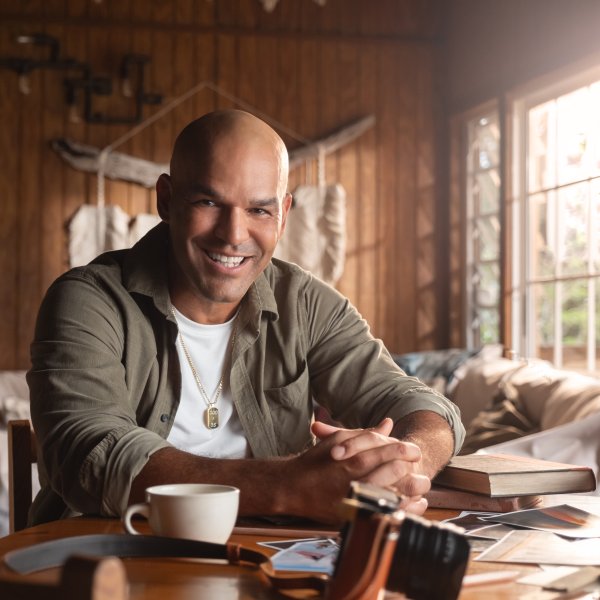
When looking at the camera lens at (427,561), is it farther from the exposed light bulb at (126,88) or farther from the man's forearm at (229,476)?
the exposed light bulb at (126,88)

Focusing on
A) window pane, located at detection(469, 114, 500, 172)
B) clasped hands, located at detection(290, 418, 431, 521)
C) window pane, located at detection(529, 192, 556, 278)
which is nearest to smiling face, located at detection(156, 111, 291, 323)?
clasped hands, located at detection(290, 418, 431, 521)

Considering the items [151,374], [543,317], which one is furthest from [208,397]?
[543,317]

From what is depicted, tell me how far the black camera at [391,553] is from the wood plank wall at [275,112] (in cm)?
434

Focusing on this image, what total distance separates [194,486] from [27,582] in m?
0.39

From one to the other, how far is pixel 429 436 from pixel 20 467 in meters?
0.77

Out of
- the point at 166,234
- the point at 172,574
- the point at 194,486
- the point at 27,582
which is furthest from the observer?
the point at 166,234

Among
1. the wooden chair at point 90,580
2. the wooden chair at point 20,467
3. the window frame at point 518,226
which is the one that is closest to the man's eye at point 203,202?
the wooden chair at point 20,467

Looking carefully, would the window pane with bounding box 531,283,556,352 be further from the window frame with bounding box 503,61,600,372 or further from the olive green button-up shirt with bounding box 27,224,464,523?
the olive green button-up shirt with bounding box 27,224,464,523

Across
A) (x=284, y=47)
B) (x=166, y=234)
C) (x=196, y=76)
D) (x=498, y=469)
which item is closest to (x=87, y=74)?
(x=196, y=76)

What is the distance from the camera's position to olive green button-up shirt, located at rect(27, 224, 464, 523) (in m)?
1.41

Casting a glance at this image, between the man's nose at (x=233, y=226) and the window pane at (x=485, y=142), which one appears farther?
the window pane at (x=485, y=142)

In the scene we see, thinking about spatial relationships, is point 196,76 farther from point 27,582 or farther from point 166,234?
point 27,582

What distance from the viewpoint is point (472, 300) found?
516cm

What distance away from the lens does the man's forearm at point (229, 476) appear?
132 cm
